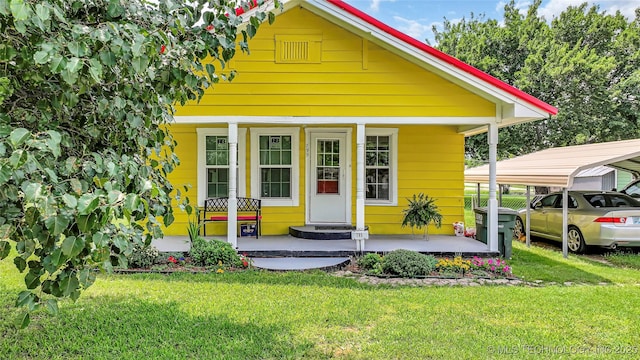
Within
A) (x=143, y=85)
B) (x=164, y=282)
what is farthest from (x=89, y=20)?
(x=164, y=282)

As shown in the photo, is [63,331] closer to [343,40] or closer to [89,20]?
[89,20]

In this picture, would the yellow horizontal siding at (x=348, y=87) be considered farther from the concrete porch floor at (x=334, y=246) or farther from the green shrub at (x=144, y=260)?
the green shrub at (x=144, y=260)

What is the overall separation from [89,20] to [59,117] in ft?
1.93

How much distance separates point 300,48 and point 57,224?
6.48m

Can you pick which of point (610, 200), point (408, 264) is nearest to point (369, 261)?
point (408, 264)

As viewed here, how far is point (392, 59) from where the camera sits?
24.1 feet

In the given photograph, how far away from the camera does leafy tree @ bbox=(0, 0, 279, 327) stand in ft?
5.33

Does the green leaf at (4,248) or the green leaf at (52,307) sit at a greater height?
the green leaf at (4,248)

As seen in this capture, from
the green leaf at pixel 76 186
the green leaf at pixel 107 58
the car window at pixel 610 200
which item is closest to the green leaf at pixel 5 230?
the green leaf at pixel 76 186

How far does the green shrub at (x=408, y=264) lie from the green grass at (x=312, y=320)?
63 cm

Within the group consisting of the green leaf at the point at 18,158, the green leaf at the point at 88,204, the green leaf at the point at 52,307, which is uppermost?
the green leaf at the point at 18,158

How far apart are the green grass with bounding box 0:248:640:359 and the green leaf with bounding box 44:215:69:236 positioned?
2.29 m

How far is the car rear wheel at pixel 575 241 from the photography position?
8.51m

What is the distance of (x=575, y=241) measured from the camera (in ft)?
28.6
